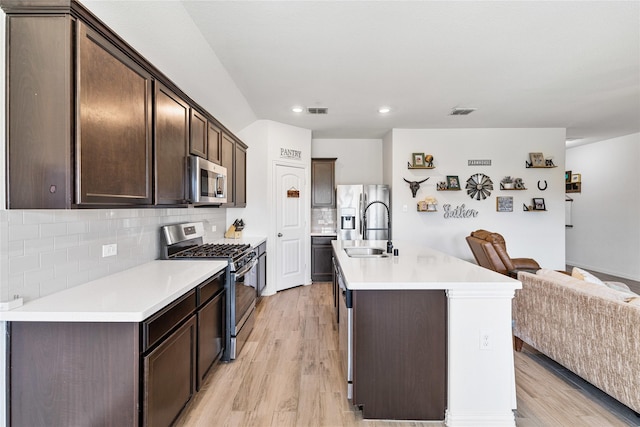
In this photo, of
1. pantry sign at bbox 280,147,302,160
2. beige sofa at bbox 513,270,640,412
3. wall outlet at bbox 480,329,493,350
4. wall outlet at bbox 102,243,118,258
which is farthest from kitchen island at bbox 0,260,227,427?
pantry sign at bbox 280,147,302,160

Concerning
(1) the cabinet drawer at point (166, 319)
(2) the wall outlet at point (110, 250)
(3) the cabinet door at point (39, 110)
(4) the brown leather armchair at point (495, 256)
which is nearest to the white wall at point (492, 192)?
(4) the brown leather armchair at point (495, 256)

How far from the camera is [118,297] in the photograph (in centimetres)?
164

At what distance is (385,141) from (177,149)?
4.46 m

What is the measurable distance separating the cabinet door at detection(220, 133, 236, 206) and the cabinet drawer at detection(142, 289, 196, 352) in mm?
2020

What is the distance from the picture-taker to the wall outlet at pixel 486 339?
6.35 ft

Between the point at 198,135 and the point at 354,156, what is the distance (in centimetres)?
395

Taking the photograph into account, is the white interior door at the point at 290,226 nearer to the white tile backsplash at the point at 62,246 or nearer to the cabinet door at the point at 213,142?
the cabinet door at the point at 213,142

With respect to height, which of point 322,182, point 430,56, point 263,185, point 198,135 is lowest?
point 263,185

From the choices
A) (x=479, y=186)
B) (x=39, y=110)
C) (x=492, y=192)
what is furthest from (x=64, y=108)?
(x=492, y=192)

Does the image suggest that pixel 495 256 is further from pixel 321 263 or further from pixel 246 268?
pixel 321 263

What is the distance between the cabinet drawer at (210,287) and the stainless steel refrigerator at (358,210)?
314 cm

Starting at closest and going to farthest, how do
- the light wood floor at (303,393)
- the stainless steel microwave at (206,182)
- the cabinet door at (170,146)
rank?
the light wood floor at (303,393) < the cabinet door at (170,146) < the stainless steel microwave at (206,182)

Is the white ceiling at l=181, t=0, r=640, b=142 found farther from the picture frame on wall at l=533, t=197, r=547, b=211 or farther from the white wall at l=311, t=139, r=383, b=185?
the white wall at l=311, t=139, r=383, b=185

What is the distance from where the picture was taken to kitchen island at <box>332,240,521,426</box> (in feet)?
6.32
